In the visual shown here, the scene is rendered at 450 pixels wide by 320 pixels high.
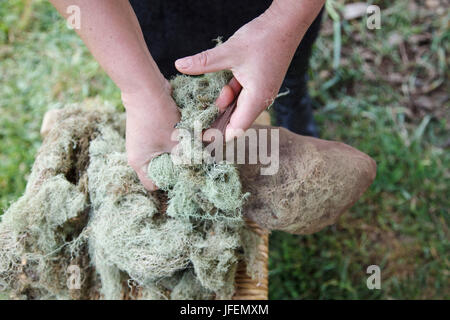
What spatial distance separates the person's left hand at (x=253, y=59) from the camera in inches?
29.1

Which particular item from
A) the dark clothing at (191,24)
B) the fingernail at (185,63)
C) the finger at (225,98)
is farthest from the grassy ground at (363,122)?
the fingernail at (185,63)

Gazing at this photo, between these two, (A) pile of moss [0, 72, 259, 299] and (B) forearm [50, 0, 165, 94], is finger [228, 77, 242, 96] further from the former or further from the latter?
(B) forearm [50, 0, 165, 94]

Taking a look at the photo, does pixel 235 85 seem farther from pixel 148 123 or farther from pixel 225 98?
pixel 148 123

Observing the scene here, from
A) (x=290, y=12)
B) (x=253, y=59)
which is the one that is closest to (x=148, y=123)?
(x=253, y=59)

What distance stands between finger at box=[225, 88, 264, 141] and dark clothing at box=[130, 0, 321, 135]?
0.35 metres

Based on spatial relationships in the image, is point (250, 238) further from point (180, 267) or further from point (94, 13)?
point (94, 13)

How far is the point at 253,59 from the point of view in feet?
2.45

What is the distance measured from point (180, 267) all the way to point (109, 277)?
0.21 metres

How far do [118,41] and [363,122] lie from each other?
4.46 feet

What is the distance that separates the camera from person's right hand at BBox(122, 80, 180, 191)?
774 millimetres

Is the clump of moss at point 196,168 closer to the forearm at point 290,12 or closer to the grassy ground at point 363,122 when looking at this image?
the forearm at point 290,12

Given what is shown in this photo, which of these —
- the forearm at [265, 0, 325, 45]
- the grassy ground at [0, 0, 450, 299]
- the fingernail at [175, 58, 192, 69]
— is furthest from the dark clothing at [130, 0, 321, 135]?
the grassy ground at [0, 0, 450, 299]
